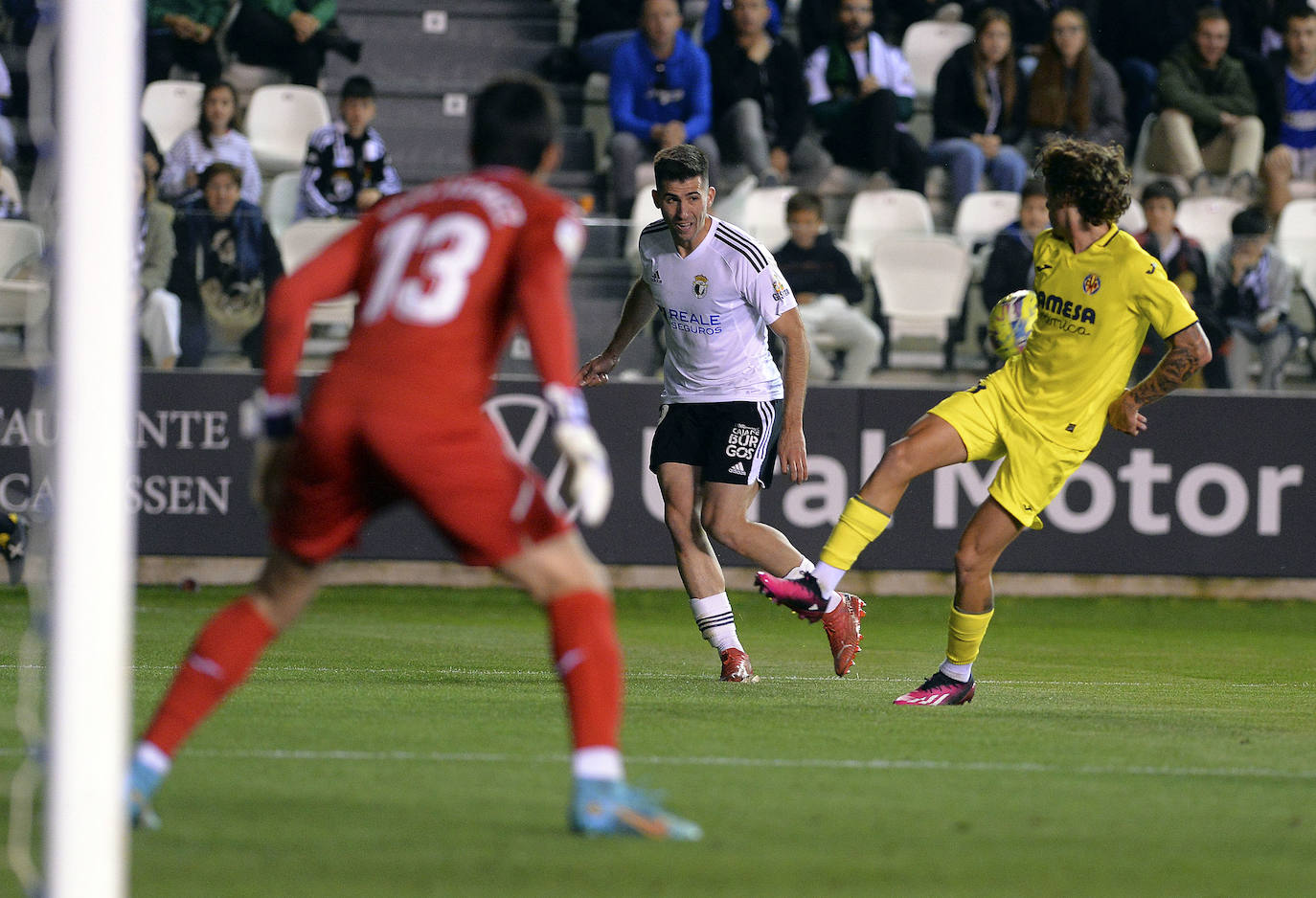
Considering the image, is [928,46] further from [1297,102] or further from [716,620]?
[716,620]

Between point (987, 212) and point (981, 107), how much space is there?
83.6 inches

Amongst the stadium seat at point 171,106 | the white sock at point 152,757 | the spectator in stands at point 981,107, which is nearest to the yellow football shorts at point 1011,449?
the white sock at point 152,757

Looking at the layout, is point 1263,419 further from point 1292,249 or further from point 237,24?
point 237,24

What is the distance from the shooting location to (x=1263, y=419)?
1287cm

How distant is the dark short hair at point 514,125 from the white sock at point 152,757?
65.3 inches

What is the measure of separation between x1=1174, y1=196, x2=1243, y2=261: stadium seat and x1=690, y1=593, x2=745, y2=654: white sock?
640cm

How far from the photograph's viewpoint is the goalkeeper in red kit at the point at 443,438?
167 inches

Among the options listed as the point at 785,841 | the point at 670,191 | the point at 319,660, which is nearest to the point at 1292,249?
the point at 670,191

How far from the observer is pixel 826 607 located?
7.36m

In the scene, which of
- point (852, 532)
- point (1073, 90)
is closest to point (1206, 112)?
point (1073, 90)

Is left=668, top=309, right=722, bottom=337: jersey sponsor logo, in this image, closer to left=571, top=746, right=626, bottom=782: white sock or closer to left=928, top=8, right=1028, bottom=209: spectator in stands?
left=571, top=746, right=626, bottom=782: white sock

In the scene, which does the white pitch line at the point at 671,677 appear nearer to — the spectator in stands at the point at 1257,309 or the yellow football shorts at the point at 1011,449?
the yellow football shorts at the point at 1011,449

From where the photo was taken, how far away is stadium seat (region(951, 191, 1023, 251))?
1387cm

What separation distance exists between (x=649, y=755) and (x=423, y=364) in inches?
76.0
